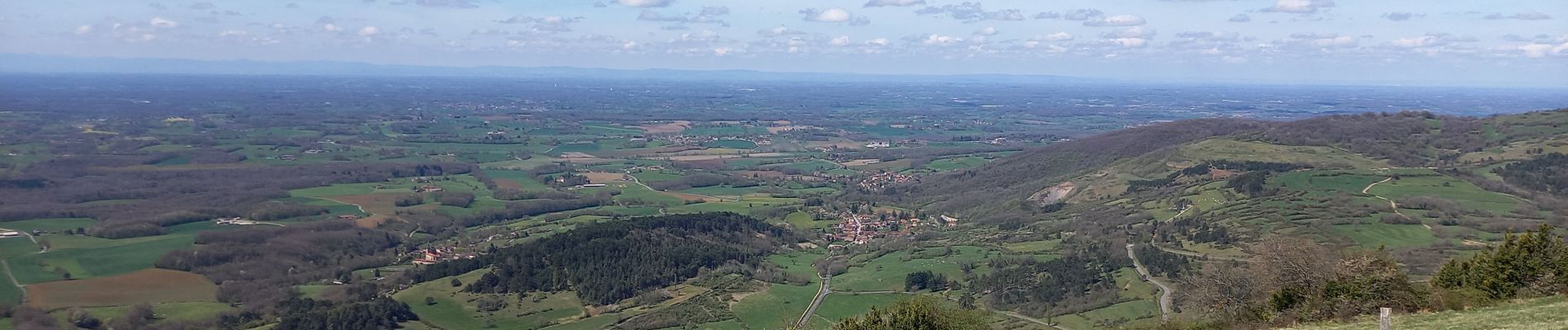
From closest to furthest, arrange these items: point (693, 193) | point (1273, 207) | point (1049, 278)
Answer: point (1049, 278), point (1273, 207), point (693, 193)

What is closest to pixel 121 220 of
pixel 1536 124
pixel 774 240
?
pixel 774 240

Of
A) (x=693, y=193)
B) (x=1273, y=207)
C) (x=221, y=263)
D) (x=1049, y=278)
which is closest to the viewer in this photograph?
(x=1049, y=278)

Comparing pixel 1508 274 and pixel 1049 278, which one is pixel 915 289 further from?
pixel 1508 274

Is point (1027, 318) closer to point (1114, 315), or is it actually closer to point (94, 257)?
point (1114, 315)

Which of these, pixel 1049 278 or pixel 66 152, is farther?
pixel 66 152

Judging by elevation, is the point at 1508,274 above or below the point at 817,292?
above

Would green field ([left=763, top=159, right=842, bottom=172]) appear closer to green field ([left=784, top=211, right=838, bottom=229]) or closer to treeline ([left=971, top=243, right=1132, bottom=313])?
green field ([left=784, top=211, right=838, bottom=229])

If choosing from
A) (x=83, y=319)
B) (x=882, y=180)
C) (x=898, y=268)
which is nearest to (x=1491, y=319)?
(x=898, y=268)
